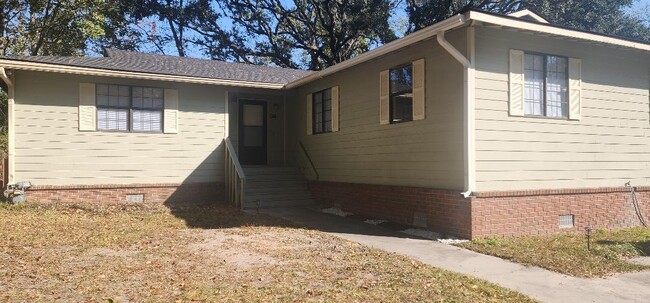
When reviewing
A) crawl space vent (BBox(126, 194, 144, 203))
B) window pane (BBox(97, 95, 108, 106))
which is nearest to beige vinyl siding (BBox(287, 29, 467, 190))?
crawl space vent (BBox(126, 194, 144, 203))

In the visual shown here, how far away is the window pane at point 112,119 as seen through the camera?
36.8 feet

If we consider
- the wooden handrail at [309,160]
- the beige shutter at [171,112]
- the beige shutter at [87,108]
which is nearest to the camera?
the beige shutter at [87,108]

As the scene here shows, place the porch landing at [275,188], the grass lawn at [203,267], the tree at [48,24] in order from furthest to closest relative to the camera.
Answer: the tree at [48,24] → the porch landing at [275,188] → the grass lawn at [203,267]

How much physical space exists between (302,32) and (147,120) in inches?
677

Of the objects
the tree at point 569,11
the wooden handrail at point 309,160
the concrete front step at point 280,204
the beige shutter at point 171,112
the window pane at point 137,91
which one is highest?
the tree at point 569,11

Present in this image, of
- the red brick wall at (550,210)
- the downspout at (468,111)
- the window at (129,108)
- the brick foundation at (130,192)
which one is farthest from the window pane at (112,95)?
the red brick wall at (550,210)

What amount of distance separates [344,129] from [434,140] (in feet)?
11.0

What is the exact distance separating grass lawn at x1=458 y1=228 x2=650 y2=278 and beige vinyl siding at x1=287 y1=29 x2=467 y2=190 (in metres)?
1.30

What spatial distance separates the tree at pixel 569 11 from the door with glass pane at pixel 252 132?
13386 mm

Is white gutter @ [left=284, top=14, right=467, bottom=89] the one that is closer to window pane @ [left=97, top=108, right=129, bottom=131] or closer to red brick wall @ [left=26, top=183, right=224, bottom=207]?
red brick wall @ [left=26, top=183, right=224, bottom=207]

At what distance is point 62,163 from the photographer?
35.4 ft

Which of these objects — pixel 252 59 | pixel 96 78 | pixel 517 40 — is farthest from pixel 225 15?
pixel 517 40

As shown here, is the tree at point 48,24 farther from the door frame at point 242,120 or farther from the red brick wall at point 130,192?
the red brick wall at point 130,192

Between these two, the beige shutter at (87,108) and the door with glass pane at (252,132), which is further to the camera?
the door with glass pane at (252,132)
